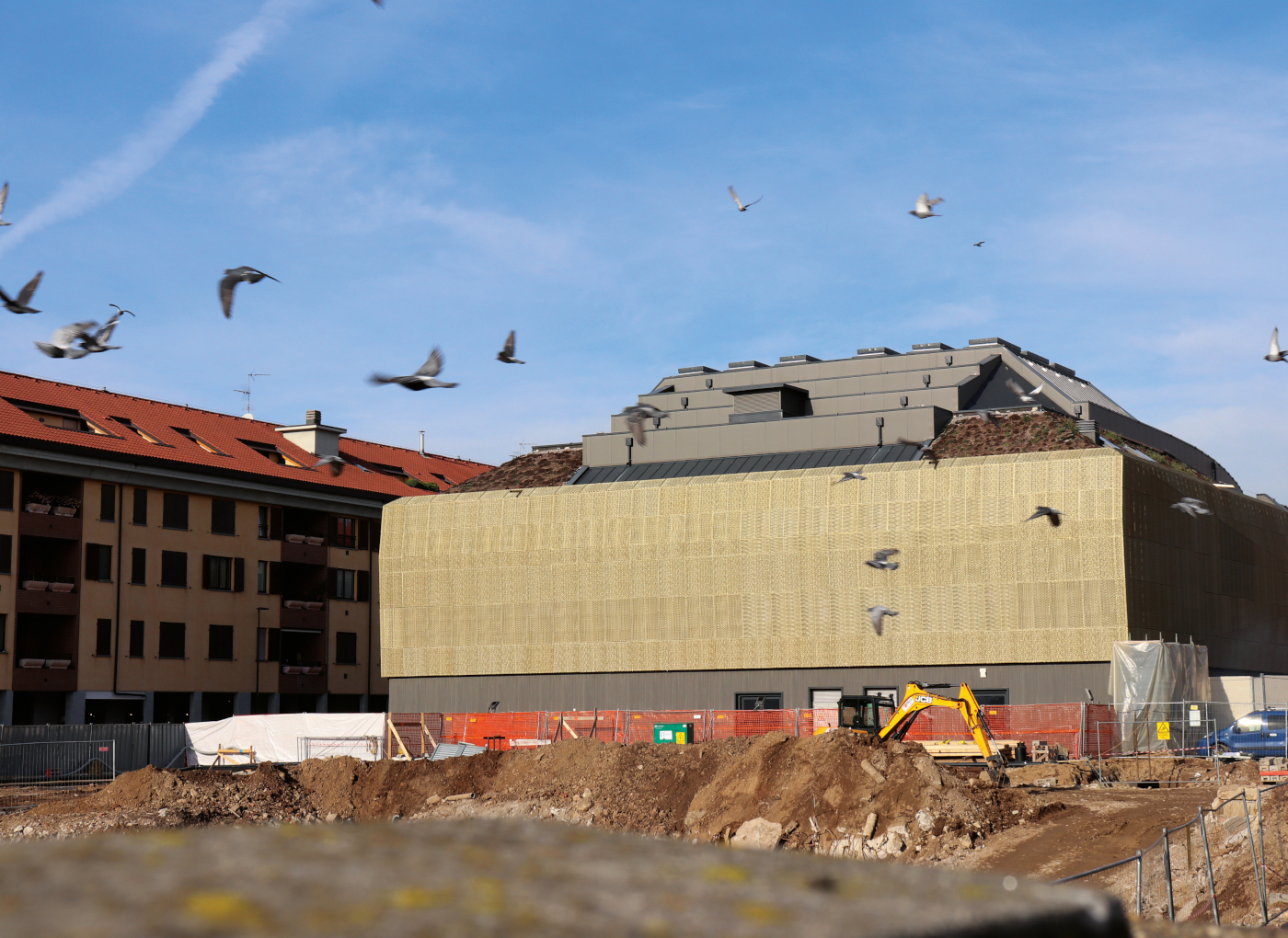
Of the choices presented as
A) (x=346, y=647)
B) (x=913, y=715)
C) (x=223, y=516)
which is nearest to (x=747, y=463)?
(x=346, y=647)

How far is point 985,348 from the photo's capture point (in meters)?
72.9

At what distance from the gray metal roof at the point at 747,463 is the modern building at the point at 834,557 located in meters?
0.15

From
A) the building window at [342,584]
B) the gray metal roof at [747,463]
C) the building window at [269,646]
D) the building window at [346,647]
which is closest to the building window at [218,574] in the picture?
the building window at [269,646]

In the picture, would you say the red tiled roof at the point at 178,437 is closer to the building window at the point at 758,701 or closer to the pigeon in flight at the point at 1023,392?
the building window at the point at 758,701

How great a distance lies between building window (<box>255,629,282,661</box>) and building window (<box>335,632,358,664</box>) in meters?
3.69

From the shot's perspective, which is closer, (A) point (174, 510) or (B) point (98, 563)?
(B) point (98, 563)

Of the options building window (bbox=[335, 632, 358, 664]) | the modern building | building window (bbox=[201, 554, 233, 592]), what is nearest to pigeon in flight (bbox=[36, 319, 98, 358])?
the modern building

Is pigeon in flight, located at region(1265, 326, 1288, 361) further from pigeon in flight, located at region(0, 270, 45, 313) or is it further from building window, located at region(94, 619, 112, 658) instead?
building window, located at region(94, 619, 112, 658)

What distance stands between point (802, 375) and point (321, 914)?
7183 centimetres

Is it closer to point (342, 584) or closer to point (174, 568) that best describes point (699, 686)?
point (342, 584)

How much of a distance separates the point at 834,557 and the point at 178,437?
3310cm

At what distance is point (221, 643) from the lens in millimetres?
69875

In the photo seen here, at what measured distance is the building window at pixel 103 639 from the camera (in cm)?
6366

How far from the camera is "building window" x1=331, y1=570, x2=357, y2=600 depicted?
251 ft
